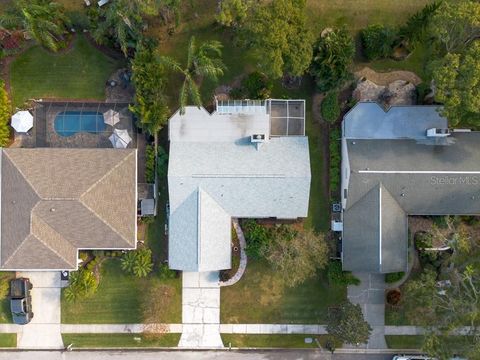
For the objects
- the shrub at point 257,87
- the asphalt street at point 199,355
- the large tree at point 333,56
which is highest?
the large tree at point 333,56

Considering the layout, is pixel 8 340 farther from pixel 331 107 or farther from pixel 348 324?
pixel 331 107

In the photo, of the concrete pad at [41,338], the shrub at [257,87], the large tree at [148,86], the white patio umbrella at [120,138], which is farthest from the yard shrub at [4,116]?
the shrub at [257,87]

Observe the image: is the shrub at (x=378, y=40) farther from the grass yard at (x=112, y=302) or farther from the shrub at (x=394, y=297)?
the grass yard at (x=112, y=302)

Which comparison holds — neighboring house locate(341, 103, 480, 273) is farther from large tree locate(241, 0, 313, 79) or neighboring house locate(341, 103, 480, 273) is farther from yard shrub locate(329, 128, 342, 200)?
large tree locate(241, 0, 313, 79)

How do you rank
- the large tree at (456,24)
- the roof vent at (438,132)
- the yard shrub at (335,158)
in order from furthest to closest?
the yard shrub at (335,158) < the roof vent at (438,132) < the large tree at (456,24)

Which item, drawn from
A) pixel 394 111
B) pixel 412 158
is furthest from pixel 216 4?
pixel 412 158

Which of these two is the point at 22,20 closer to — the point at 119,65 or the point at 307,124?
the point at 119,65

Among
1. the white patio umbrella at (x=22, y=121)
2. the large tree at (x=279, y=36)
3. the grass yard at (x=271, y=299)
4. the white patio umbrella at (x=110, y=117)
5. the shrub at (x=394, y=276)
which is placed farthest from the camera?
the grass yard at (x=271, y=299)
